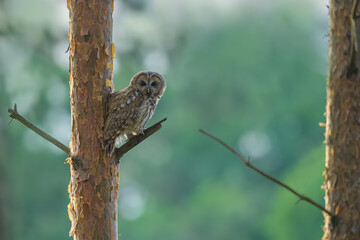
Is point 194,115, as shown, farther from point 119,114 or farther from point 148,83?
point 119,114

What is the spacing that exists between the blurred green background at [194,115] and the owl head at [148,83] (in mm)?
7162

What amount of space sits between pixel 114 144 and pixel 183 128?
1253 centimetres

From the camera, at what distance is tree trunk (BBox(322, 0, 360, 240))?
224 centimetres

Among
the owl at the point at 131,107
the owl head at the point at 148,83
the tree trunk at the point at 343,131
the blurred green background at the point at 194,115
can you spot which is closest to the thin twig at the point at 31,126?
the owl at the point at 131,107

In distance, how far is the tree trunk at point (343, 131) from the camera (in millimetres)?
2240

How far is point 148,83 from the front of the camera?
137 inches

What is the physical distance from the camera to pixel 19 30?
11.1 meters

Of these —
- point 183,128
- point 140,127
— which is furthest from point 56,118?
point 140,127

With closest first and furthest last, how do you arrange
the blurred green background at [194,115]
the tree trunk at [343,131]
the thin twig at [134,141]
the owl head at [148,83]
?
the tree trunk at [343,131] → the thin twig at [134,141] → the owl head at [148,83] → the blurred green background at [194,115]

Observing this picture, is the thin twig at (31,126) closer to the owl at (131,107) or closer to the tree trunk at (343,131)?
the owl at (131,107)

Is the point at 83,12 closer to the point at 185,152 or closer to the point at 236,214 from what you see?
the point at 236,214

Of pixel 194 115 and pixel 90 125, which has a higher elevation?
pixel 194 115

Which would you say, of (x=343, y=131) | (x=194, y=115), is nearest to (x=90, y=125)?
(x=343, y=131)

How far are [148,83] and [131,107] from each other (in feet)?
1.20
